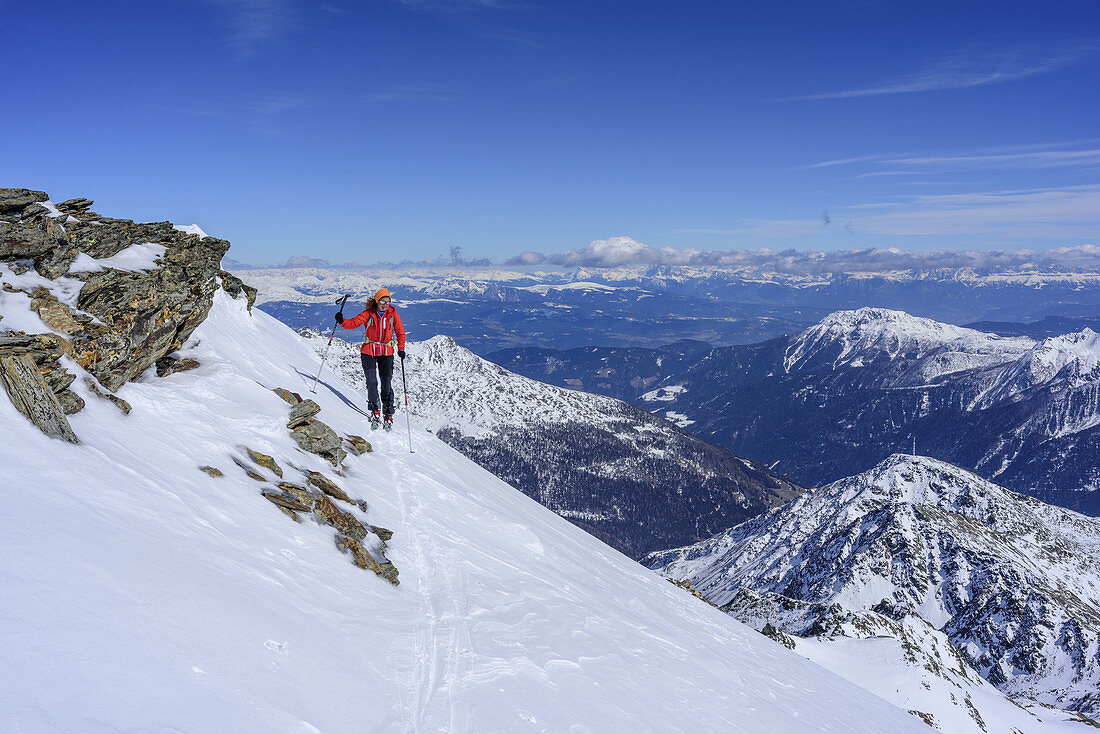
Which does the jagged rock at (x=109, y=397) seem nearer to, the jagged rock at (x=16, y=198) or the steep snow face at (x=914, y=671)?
the jagged rock at (x=16, y=198)

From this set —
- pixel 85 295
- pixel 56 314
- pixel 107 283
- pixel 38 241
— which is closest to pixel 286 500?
pixel 56 314

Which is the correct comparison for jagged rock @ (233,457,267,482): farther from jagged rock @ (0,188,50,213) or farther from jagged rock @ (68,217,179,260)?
jagged rock @ (0,188,50,213)

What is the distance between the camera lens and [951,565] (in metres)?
127

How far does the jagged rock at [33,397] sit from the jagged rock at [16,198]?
7958 millimetres

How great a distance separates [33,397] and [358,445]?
10.8 meters

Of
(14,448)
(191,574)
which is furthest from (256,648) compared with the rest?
(14,448)

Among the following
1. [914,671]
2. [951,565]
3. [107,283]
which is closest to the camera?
[107,283]

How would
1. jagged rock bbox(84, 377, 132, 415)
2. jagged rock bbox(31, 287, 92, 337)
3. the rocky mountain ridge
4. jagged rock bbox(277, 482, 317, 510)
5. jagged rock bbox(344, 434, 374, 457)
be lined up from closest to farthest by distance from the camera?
the rocky mountain ridge, jagged rock bbox(84, 377, 132, 415), jagged rock bbox(277, 482, 317, 510), jagged rock bbox(31, 287, 92, 337), jagged rock bbox(344, 434, 374, 457)

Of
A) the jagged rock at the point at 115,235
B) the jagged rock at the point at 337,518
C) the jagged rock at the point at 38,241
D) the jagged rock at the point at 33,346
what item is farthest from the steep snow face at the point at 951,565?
the jagged rock at the point at 38,241

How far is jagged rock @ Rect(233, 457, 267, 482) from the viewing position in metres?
14.3

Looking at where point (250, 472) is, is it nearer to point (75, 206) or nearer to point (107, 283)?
point (107, 283)

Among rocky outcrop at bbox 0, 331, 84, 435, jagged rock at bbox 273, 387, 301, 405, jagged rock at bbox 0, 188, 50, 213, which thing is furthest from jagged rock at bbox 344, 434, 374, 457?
jagged rock at bbox 0, 188, 50, 213

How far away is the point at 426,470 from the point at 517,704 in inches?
522

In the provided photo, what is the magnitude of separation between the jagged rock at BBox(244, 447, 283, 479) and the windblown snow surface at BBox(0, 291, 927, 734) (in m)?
0.36
